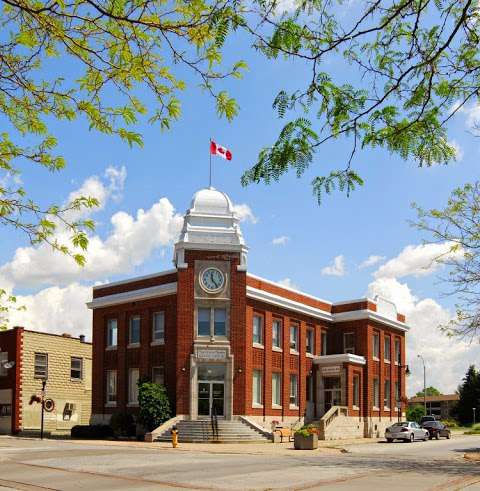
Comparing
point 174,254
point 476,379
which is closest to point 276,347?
point 174,254

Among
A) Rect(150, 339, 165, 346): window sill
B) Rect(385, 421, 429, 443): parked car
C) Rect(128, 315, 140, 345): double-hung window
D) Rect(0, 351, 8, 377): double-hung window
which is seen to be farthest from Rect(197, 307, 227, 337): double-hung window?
Rect(0, 351, 8, 377): double-hung window

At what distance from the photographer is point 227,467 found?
22781 mm

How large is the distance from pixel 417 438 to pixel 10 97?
44.6 m

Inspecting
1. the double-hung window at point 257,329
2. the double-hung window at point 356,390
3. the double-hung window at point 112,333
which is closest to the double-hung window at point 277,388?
the double-hung window at point 257,329

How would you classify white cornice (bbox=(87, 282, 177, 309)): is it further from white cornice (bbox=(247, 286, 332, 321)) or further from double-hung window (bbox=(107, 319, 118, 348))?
white cornice (bbox=(247, 286, 332, 321))

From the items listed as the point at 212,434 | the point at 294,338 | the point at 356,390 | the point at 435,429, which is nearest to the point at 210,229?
the point at 294,338

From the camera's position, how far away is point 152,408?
40562 millimetres

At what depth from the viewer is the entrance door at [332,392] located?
50.5m

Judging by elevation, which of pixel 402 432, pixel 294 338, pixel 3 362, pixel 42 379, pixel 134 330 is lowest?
pixel 402 432

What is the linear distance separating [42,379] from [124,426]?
1178 centimetres

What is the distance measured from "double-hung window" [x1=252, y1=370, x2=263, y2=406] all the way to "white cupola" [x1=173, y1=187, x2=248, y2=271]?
21.6 feet

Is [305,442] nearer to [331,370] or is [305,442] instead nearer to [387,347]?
[331,370]

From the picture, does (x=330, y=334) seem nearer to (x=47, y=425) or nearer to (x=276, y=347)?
(x=276, y=347)

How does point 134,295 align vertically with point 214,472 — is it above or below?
above
